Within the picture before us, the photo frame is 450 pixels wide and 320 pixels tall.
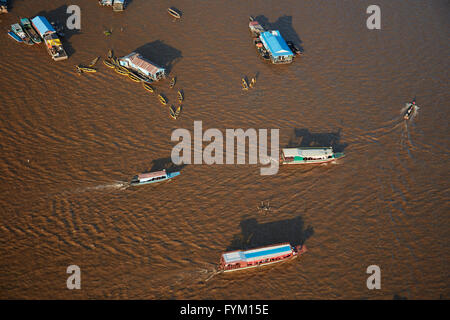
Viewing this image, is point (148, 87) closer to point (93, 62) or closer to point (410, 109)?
point (93, 62)

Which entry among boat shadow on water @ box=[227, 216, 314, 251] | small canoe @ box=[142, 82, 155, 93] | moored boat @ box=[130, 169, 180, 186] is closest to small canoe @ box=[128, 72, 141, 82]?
small canoe @ box=[142, 82, 155, 93]

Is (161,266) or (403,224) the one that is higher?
(403,224)

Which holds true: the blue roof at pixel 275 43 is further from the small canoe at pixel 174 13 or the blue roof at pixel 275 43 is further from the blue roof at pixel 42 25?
the blue roof at pixel 42 25

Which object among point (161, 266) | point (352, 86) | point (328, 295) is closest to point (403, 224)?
point (328, 295)

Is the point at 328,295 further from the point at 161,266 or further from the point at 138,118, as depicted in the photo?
the point at 138,118

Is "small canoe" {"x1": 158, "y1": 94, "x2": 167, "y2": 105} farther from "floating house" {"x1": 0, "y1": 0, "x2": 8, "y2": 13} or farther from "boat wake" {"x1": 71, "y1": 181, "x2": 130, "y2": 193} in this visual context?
"floating house" {"x1": 0, "y1": 0, "x2": 8, "y2": 13}

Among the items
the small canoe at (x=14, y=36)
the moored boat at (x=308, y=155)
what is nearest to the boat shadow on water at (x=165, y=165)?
the moored boat at (x=308, y=155)
